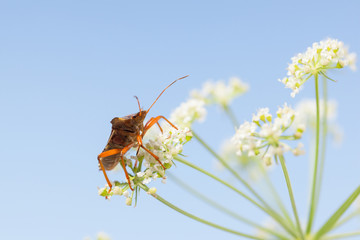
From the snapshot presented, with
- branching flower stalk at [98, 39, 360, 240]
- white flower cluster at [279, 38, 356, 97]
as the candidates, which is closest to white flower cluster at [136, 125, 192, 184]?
branching flower stalk at [98, 39, 360, 240]

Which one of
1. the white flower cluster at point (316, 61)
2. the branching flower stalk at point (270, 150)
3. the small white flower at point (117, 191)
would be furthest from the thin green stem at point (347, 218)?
the small white flower at point (117, 191)

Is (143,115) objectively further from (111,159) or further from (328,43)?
(328,43)

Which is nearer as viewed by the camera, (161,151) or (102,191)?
(102,191)

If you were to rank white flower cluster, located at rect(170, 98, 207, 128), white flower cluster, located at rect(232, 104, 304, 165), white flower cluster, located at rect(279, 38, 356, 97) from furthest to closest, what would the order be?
1. white flower cluster, located at rect(170, 98, 207, 128)
2. white flower cluster, located at rect(279, 38, 356, 97)
3. white flower cluster, located at rect(232, 104, 304, 165)

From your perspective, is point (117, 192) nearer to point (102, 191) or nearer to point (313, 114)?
point (102, 191)

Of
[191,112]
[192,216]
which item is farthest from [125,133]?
[191,112]

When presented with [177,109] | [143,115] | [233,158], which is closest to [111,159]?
[143,115]

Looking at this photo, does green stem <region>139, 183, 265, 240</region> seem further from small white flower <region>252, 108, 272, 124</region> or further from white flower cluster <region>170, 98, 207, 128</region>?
white flower cluster <region>170, 98, 207, 128</region>
